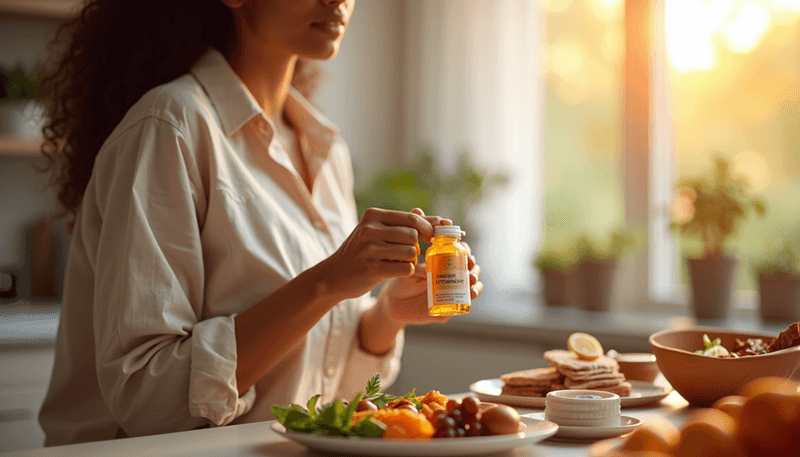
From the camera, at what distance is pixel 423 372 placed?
107 inches

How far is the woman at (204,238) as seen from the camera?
1.15 metres

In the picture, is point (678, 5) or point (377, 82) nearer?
point (678, 5)

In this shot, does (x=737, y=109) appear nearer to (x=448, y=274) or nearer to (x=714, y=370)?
(x=714, y=370)

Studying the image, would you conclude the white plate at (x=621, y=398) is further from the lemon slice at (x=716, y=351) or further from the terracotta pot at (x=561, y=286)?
the terracotta pot at (x=561, y=286)

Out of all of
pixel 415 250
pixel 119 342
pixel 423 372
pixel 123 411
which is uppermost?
pixel 415 250

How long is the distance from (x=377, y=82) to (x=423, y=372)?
4.28ft

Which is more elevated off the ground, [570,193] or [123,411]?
[570,193]

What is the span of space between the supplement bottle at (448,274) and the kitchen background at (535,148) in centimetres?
126

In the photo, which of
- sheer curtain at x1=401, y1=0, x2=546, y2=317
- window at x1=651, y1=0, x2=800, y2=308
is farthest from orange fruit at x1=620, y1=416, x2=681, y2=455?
sheer curtain at x1=401, y1=0, x2=546, y2=317

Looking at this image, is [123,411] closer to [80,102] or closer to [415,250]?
[415,250]

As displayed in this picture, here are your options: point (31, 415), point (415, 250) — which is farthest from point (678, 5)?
point (31, 415)

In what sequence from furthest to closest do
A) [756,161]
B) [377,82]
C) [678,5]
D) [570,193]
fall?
[377,82], [570,193], [678,5], [756,161]

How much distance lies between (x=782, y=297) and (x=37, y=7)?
2563 mm

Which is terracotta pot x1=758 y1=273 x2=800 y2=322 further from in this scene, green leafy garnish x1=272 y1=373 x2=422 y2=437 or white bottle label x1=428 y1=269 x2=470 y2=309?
green leafy garnish x1=272 y1=373 x2=422 y2=437
